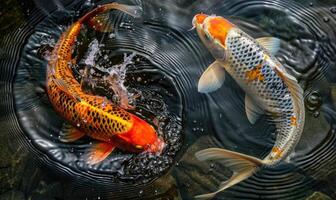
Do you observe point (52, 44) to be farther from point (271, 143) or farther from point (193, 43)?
point (271, 143)

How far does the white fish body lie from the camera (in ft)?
12.6

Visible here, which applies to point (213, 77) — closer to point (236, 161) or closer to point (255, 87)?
point (255, 87)

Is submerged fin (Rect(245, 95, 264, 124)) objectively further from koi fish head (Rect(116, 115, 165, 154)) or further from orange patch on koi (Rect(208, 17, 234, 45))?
koi fish head (Rect(116, 115, 165, 154))

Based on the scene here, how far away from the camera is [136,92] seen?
443 cm

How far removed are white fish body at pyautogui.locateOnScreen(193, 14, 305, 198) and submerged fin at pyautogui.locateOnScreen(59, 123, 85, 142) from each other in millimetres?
981

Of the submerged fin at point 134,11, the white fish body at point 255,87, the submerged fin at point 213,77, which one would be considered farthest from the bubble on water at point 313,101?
the submerged fin at point 134,11

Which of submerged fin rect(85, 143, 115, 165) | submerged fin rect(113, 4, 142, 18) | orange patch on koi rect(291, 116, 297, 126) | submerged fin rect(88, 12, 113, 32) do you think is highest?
submerged fin rect(113, 4, 142, 18)

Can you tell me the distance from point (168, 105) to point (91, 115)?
2.31 feet

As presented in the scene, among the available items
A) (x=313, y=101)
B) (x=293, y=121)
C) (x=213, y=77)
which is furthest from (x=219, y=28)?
(x=313, y=101)

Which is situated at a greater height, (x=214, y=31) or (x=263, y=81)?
(x=214, y=31)

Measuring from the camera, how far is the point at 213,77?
436 cm

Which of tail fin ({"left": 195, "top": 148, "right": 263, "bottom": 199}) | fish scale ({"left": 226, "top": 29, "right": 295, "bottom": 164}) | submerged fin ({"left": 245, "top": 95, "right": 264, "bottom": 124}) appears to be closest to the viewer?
tail fin ({"left": 195, "top": 148, "right": 263, "bottom": 199})

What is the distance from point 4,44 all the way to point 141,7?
1.22m

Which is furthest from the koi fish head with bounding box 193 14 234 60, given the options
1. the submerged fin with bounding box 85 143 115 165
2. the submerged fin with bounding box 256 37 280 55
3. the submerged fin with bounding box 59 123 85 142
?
the submerged fin with bounding box 59 123 85 142
